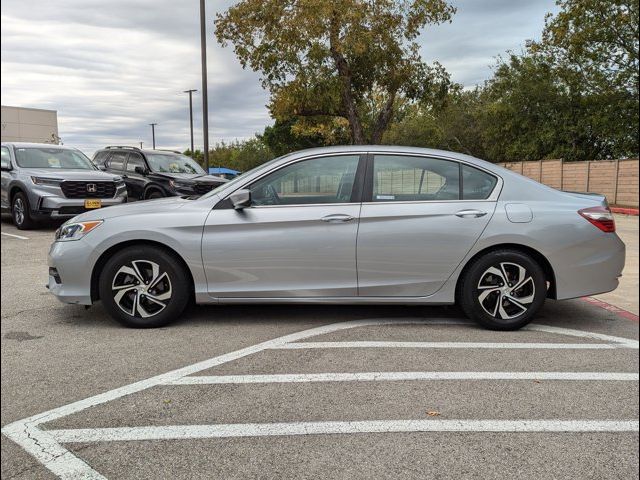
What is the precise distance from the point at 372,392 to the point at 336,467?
2.85ft

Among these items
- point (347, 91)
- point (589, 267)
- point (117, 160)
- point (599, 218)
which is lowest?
point (589, 267)

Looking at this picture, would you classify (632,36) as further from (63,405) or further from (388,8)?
(63,405)

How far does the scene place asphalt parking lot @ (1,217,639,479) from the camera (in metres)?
2.50

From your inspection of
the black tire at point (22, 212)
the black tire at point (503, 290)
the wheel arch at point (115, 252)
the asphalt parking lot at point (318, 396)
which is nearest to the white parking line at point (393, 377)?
the asphalt parking lot at point (318, 396)

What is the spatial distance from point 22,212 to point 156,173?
3057mm

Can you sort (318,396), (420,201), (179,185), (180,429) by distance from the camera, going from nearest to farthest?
1. (180,429)
2. (318,396)
3. (420,201)
4. (179,185)

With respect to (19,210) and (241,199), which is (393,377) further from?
(19,210)

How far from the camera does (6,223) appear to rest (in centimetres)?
1315

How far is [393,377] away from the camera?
3.54 m

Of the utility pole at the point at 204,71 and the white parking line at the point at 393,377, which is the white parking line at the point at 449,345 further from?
the utility pole at the point at 204,71

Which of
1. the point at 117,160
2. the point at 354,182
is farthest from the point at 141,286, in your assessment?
the point at 117,160

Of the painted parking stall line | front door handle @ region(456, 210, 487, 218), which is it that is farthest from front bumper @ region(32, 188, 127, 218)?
front door handle @ region(456, 210, 487, 218)

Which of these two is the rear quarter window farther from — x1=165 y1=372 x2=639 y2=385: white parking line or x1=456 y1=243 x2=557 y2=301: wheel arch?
x1=165 y1=372 x2=639 y2=385: white parking line

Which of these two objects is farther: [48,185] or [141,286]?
[48,185]
